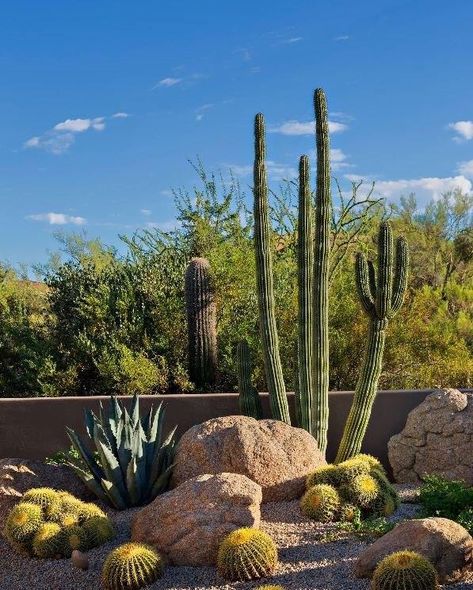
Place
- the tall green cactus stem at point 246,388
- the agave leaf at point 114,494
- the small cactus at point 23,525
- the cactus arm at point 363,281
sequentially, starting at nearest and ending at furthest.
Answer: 1. the small cactus at point 23,525
2. the agave leaf at point 114,494
3. the cactus arm at point 363,281
4. the tall green cactus stem at point 246,388

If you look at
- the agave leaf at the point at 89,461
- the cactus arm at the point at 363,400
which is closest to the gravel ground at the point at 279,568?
the agave leaf at the point at 89,461

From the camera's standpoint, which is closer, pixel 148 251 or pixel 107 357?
pixel 107 357

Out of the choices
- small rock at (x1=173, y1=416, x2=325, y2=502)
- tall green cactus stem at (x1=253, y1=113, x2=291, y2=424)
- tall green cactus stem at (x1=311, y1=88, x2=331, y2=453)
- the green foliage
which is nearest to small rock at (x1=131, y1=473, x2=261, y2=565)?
small rock at (x1=173, y1=416, x2=325, y2=502)

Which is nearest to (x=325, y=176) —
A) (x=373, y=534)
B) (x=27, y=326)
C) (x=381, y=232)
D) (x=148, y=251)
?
(x=381, y=232)

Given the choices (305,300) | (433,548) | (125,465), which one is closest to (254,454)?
(125,465)

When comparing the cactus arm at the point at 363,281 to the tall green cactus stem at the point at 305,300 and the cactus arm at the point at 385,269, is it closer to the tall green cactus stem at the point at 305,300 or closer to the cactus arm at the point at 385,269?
the cactus arm at the point at 385,269

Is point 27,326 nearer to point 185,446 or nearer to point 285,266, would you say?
point 285,266

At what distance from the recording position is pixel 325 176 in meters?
9.48

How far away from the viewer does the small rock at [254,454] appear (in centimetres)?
753

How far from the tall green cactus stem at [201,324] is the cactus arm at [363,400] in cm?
318

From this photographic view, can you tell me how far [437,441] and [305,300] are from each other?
233 cm

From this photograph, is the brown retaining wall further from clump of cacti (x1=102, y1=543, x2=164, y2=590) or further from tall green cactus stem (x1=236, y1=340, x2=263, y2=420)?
clump of cacti (x1=102, y1=543, x2=164, y2=590)

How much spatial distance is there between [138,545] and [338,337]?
704 centimetres

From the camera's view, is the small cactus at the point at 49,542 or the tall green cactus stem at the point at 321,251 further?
the tall green cactus stem at the point at 321,251
